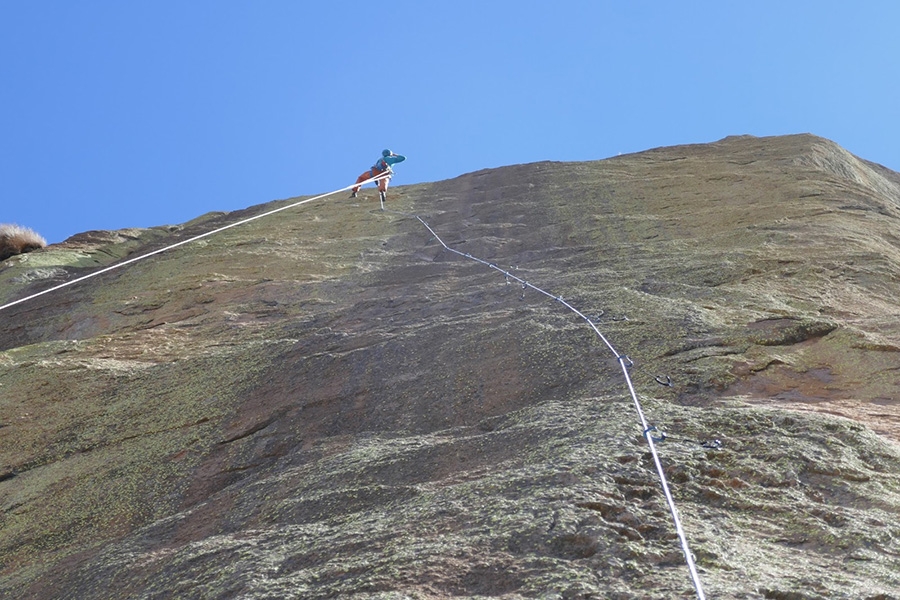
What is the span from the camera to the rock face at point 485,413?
5145 millimetres

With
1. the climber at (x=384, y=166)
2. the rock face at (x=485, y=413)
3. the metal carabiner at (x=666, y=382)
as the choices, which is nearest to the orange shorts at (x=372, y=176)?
the climber at (x=384, y=166)

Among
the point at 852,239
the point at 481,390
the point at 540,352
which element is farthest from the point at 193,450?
the point at 852,239

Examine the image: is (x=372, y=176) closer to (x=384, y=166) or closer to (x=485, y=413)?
(x=384, y=166)

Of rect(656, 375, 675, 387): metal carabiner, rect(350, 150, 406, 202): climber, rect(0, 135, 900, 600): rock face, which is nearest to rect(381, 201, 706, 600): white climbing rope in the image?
rect(0, 135, 900, 600): rock face

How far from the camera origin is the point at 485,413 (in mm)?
7484

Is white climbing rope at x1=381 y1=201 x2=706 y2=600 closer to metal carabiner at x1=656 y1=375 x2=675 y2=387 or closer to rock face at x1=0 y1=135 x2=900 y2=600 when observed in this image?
rock face at x1=0 y1=135 x2=900 y2=600

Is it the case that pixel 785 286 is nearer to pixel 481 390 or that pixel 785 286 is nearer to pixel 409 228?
pixel 481 390

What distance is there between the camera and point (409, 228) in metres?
15.2

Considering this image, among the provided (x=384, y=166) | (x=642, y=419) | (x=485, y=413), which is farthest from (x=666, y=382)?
(x=384, y=166)

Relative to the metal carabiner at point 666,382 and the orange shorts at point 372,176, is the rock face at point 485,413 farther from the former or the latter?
the orange shorts at point 372,176

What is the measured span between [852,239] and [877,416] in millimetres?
4679

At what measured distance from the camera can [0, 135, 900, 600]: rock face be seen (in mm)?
5145

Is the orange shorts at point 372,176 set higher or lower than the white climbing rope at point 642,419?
higher

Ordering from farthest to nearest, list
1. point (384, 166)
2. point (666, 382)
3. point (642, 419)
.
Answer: point (384, 166)
point (666, 382)
point (642, 419)
